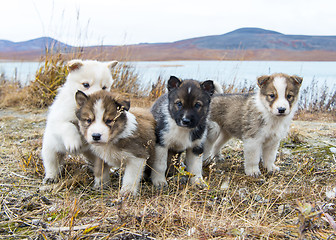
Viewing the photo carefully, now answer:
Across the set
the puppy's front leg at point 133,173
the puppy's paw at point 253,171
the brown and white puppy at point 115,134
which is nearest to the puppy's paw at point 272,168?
the puppy's paw at point 253,171

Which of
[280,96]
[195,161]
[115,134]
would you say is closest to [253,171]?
[195,161]

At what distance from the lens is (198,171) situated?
4805mm

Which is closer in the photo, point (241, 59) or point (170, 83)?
point (170, 83)

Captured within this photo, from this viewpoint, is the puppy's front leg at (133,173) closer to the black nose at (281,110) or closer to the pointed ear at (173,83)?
the pointed ear at (173,83)

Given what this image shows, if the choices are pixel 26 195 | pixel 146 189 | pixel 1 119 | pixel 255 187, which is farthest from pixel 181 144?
pixel 1 119

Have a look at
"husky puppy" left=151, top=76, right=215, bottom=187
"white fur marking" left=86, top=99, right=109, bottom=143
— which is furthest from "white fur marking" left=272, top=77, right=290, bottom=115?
"white fur marking" left=86, top=99, right=109, bottom=143

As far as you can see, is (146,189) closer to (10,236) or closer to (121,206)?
(121,206)

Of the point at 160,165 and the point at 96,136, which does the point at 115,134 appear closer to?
the point at 96,136

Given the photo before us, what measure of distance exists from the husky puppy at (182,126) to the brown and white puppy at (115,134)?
19cm

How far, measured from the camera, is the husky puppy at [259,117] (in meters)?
4.97

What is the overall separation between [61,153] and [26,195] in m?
0.82

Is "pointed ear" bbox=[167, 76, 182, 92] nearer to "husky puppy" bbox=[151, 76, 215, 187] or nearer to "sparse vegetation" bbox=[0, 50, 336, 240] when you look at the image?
"husky puppy" bbox=[151, 76, 215, 187]

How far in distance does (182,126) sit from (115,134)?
88 cm

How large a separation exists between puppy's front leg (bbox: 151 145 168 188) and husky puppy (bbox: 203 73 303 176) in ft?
4.41
